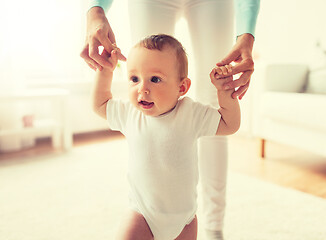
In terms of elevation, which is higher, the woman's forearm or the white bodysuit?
the woman's forearm

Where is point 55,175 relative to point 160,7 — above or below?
below

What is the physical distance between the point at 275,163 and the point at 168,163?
5.00 feet

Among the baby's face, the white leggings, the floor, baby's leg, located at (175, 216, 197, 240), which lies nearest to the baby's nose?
the baby's face

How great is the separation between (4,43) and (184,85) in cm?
205

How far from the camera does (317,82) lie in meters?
2.10

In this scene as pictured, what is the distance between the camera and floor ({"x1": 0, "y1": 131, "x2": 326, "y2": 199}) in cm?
162

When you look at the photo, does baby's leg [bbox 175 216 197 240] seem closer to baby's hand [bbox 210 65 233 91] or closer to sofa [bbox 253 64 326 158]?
baby's hand [bbox 210 65 233 91]

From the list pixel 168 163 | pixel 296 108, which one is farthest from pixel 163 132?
pixel 296 108

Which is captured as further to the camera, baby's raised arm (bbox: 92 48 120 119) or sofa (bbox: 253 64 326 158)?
sofa (bbox: 253 64 326 158)

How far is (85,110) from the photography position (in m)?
2.77

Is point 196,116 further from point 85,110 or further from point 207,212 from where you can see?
point 85,110

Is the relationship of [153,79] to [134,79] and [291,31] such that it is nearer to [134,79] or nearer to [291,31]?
[134,79]

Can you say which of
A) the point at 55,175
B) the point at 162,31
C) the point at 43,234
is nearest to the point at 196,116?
the point at 162,31

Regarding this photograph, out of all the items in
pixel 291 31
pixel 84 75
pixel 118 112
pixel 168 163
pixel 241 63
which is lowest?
A: pixel 168 163
